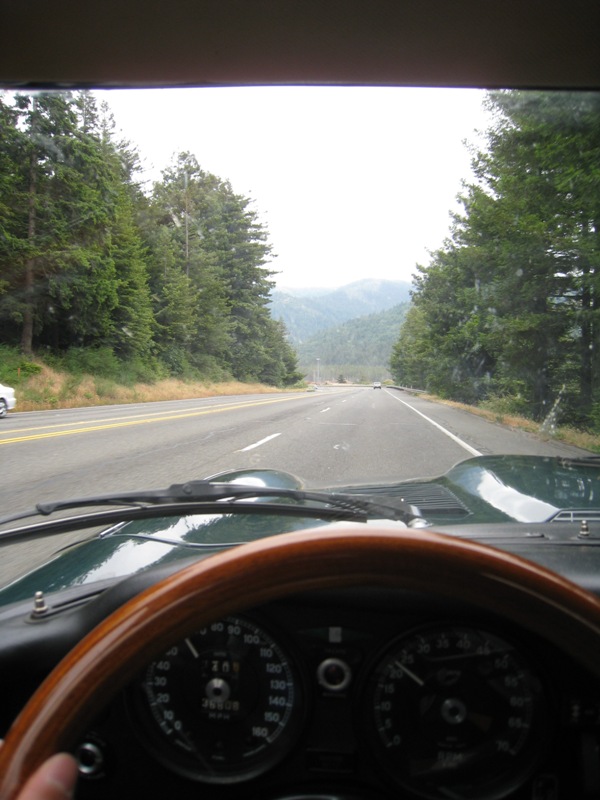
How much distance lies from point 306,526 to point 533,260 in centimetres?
825

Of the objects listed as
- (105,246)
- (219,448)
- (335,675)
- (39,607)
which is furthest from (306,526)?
(105,246)

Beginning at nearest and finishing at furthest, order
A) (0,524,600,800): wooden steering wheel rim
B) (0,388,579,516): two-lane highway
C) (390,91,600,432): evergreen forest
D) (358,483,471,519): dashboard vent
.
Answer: (0,524,600,800): wooden steering wheel rim → (358,483,471,519): dashboard vent → (390,91,600,432): evergreen forest → (0,388,579,516): two-lane highway

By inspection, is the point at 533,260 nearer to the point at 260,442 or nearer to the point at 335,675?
the point at 260,442

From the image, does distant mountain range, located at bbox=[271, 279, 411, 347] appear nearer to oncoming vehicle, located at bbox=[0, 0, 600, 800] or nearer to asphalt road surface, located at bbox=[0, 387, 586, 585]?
oncoming vehicle, located at bbox=[0, 0, 600, 800]

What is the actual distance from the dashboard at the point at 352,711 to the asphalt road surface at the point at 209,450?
212cm

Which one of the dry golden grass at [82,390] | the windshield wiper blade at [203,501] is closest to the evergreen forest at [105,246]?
the dry golden grass at [82,390]

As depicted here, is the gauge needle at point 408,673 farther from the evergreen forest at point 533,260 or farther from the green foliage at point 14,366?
the green foliage at point 14,366

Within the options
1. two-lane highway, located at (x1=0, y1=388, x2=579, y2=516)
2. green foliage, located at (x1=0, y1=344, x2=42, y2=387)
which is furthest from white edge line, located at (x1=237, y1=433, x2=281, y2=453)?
green foliage, located at (x1=0, y1=344, x2=42, y2=387)

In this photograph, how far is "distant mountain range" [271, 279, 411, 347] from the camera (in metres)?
8.39

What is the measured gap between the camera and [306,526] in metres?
2.96

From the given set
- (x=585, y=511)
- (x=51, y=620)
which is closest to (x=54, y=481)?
(x=51, y=620)

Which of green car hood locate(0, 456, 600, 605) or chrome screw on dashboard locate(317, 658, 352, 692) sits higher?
green car hood locate(0, 456, 600, 605)

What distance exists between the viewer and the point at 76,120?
17.5 ft

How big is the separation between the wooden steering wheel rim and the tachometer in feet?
1.85
